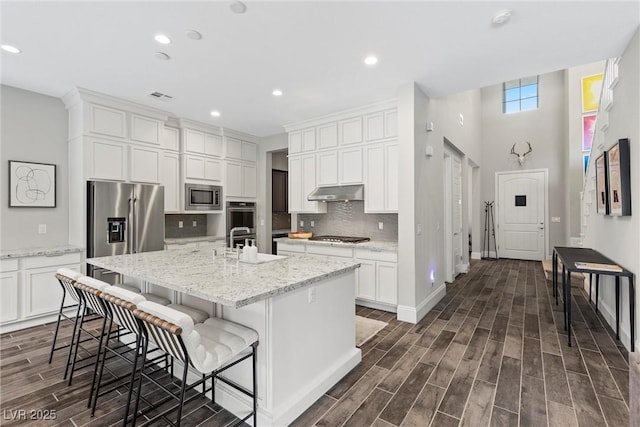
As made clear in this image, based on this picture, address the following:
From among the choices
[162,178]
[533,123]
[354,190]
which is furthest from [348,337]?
[533,123]

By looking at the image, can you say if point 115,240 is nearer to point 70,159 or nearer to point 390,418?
point 70,159

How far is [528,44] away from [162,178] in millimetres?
4826

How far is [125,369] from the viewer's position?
8.21ft

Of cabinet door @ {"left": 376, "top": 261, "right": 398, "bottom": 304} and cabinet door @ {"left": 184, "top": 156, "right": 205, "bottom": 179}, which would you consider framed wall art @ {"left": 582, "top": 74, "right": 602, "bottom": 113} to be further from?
cabinet door @ {"left": 184, "top": 156, "right": 205, "bottom": 179}

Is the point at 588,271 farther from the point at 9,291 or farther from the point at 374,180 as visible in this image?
the point at 9,291

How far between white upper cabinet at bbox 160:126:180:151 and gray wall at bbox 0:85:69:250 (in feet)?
3.89

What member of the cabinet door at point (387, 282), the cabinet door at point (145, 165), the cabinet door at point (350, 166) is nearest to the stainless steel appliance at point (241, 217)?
the cabinet door at point (145, 165)

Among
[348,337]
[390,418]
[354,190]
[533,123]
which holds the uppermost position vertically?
[533,123]

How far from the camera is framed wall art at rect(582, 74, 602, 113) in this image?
629 cm

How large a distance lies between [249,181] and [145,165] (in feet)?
6.54

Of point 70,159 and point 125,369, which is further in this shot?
point 70,159

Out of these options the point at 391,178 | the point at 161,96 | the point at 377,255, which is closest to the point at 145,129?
the point at 161,96

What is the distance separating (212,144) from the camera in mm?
5379

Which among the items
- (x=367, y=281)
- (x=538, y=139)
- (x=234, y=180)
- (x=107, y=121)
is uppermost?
(x=538, y=139)
